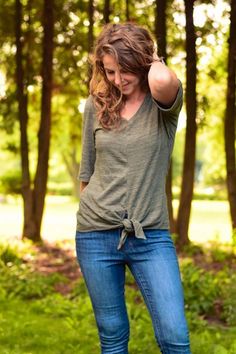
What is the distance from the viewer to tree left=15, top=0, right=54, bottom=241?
1271 cm

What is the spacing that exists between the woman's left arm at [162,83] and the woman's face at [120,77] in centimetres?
16

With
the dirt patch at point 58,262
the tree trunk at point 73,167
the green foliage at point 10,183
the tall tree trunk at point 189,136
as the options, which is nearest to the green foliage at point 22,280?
the dirt patch at point 58,262

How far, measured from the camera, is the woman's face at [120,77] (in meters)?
3.24

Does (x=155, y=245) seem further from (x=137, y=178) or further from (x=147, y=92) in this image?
(x=147, y=92)

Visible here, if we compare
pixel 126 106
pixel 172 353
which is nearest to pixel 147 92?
pixel 126 106

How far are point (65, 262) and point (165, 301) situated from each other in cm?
796

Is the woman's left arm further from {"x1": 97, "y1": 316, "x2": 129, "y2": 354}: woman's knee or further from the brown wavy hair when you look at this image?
{"x1": 97, "y1": 316, "x2": 129, "y2": 354}: woman's knee

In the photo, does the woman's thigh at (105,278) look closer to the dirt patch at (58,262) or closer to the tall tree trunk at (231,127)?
the dirt patch at (58,262)

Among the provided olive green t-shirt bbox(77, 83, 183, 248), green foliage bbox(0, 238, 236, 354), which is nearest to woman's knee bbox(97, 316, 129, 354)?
olive green t-shirt bbox(77, 83, 183, 248)

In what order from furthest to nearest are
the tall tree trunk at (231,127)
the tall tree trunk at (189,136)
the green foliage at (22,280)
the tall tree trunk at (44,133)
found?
the tall tree trunk at (44,133) < the tall tree trunk at (189,136) < the tall tree trunk at (231,127) < the green foliage at (22,280)

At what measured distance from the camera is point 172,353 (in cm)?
318

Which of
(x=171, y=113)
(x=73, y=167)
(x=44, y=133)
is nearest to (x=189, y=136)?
(x=44, y=133)

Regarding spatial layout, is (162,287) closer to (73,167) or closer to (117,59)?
(117,59)

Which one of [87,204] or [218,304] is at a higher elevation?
[87,204]
